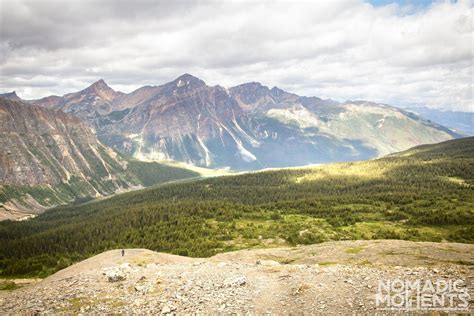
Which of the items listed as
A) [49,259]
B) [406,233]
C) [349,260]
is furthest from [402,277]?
[49,259]

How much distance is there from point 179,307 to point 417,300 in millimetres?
24745

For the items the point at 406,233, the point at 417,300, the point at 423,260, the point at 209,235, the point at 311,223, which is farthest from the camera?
the point at 311,223

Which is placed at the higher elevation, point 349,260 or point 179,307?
point 179,307

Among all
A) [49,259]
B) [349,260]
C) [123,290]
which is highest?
[123,290]

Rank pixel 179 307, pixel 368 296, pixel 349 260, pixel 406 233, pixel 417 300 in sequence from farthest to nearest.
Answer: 1. pixel 406 233
2. pixel 349 260
3. pixel 179 307
4. pixel 368 296
5. pixel 417 300

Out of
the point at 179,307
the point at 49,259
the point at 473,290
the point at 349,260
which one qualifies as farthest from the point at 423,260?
the point at 49,259

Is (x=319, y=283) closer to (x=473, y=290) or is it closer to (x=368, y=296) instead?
(x=368, y=296)

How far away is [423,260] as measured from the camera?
6247 cm

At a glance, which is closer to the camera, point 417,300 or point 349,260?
point 417,300

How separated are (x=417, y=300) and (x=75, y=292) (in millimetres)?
41058

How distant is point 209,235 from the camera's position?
607 ft

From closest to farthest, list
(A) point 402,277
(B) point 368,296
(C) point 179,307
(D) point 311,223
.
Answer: (B) point 368,296 < (C) point 179,307 < (A) point 402,277 < (D) point 311,223

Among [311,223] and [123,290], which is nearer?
[123,290]

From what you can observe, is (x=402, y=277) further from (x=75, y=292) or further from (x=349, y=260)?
(x=75, y=292)
